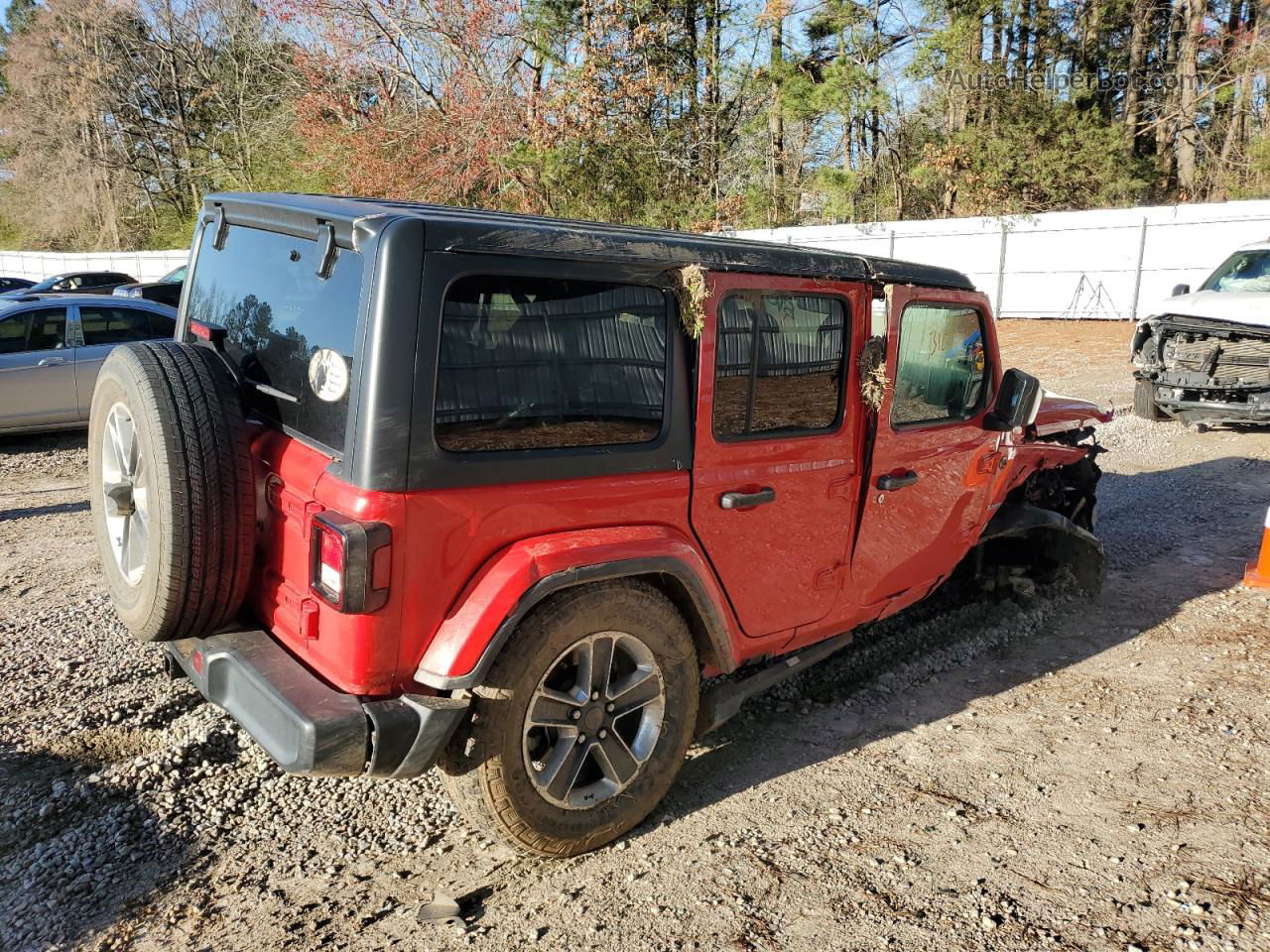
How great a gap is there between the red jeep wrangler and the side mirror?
818 mm

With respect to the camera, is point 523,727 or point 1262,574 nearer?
point 523,727

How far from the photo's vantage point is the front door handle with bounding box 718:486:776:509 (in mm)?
3238

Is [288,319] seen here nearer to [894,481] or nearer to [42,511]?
[894,481]

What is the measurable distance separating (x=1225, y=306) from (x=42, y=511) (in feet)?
39.0

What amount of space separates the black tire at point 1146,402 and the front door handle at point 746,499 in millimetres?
9610

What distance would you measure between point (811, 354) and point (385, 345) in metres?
1.68

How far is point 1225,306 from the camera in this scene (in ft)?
34.1

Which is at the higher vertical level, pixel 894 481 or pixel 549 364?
pixel 549 364

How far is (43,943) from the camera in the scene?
2.64 metres

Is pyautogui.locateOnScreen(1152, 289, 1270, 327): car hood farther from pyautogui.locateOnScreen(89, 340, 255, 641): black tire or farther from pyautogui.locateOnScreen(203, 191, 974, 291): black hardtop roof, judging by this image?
pyautogui.locateOnScreen(89, 340, 255, 641): black tire

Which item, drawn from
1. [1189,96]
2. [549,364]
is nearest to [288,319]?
[549,364]

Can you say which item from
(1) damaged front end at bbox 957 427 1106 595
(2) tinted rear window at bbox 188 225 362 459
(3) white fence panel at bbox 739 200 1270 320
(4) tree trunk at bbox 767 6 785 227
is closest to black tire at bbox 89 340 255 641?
(2) tinted rear window at bbox 188 225 362 459

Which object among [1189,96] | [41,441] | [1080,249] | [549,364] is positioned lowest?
[41,441]

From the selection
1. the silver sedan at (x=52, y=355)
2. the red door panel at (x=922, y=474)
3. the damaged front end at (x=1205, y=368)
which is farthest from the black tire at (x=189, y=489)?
the damaged front end at (x=1205, y=368)
